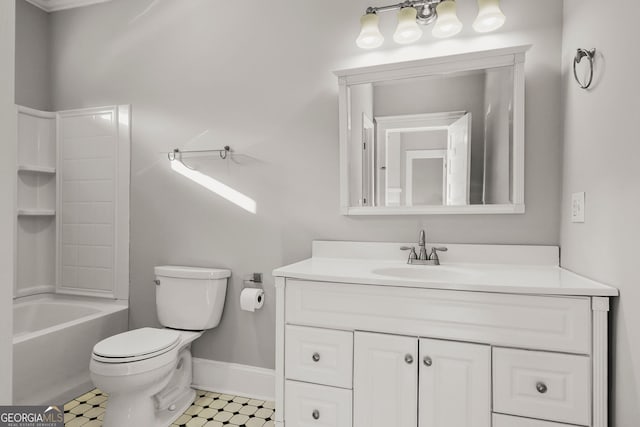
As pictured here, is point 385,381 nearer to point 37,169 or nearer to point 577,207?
point 577,207

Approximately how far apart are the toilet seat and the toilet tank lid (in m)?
0.34

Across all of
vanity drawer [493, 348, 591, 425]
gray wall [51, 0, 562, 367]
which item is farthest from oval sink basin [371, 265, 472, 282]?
vanity drawer [493, 348, 591, 425]

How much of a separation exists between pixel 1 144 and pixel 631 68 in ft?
5.01

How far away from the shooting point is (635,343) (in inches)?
41.8

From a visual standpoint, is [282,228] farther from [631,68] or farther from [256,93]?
[631,68]

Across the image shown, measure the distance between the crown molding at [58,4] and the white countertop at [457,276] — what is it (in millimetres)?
2527

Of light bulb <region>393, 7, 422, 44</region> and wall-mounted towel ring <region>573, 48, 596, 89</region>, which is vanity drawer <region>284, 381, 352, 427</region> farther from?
light bulb <region>393, 7, 422, 44</region>

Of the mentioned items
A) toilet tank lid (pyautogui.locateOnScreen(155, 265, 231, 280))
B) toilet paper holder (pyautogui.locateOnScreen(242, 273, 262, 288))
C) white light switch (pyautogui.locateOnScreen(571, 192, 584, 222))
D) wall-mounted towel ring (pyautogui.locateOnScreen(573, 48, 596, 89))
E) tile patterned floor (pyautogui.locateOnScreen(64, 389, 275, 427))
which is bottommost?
tile patterned floor (pyautogui.locateOnScreen(64, 389, 275, 427))

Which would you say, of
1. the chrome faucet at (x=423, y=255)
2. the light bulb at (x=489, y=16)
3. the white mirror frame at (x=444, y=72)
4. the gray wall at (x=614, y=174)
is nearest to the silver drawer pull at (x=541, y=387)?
the gray wall at (x=614, y=174)

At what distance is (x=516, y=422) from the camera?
1.25m

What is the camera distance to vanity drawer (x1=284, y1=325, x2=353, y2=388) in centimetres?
146

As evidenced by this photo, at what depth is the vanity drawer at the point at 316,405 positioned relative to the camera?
1457mm

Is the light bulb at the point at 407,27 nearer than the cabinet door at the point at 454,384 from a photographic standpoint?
No

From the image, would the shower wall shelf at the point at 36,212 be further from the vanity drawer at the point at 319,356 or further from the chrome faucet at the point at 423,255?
the chrome faucet at the point at 423,255
